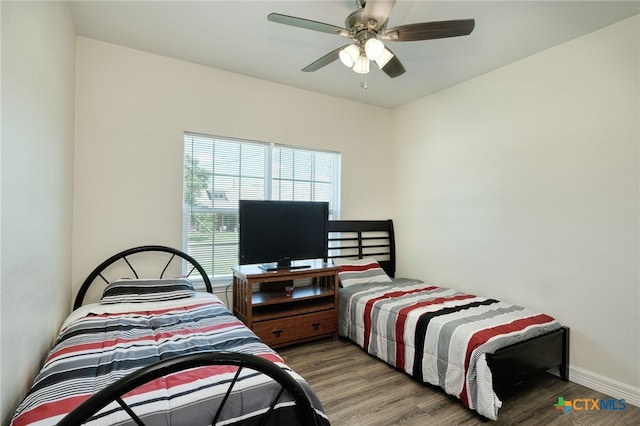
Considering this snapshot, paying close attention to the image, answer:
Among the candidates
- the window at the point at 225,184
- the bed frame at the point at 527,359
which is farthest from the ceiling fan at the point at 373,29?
the bed frame at the point at 527,359

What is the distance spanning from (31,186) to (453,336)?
261 centimetres

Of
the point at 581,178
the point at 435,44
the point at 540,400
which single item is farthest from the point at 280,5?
the point at 540,400

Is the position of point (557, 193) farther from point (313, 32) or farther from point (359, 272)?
point (313, 32)

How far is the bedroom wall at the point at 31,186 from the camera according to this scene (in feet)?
3.85

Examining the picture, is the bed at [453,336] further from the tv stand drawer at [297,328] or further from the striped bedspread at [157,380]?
the striped bedspread at [157,380]

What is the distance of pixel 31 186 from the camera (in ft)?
4.83

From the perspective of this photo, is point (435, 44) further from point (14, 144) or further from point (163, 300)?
point (163, 300)

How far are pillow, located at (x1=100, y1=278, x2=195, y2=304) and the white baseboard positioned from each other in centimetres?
310

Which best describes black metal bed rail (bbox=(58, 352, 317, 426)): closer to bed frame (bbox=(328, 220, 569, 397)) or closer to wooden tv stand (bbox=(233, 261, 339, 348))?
bed frame (bbox=(328, 220, 569, 397))

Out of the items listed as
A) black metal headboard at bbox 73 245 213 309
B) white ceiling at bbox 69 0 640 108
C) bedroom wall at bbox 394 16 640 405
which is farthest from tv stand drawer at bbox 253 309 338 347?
white ceiling at bbox 69 0 640 108

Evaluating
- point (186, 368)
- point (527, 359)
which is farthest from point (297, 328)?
point (186, 368)

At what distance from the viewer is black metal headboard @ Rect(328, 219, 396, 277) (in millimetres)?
3805

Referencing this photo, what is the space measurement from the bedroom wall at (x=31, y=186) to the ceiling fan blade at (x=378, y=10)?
5.00 feet

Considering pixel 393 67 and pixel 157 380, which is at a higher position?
pixel 393 67
